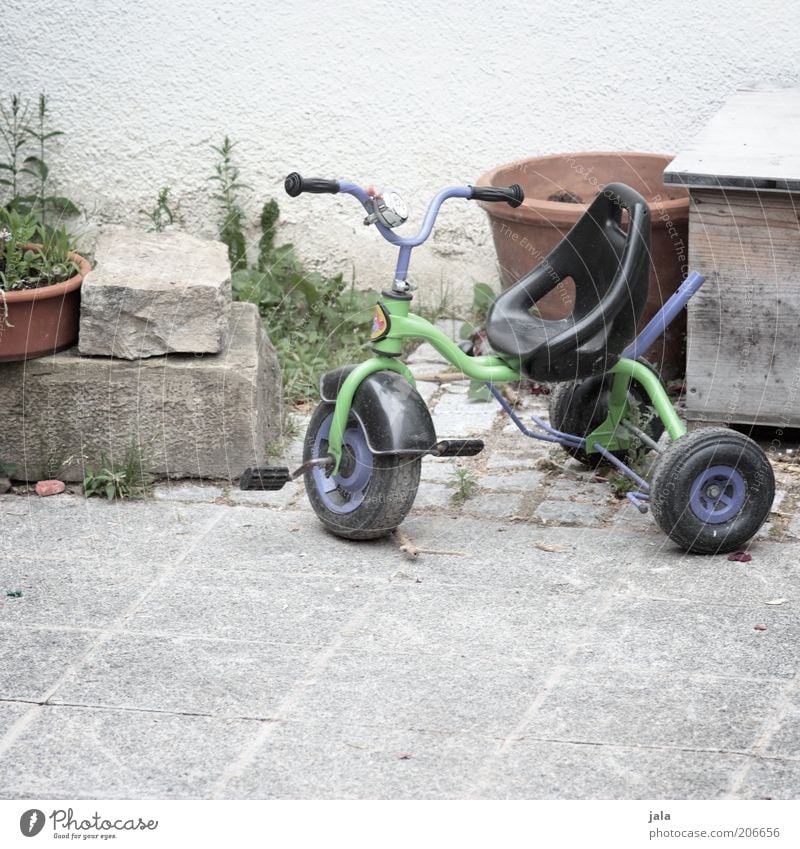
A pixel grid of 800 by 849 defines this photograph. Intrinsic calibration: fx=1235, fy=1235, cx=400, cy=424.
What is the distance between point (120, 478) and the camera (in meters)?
3.59

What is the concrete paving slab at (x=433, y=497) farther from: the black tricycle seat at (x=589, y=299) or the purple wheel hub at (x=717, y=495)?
the purple wheel hub at (x=717, y=495)

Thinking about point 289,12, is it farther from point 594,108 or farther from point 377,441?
point 377,441

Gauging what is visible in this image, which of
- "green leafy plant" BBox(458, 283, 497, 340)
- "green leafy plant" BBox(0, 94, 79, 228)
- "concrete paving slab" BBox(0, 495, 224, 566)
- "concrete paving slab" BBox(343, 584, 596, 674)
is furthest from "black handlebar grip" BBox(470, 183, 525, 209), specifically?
"green leafy plant" BBox(0, 94, 79, 228)

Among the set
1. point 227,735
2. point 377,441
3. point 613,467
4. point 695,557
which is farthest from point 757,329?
point 227,735

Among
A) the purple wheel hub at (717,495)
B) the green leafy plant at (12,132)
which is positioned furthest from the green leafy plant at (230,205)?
the purple wheel hub at (717,495)

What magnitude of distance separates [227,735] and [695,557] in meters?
1.33

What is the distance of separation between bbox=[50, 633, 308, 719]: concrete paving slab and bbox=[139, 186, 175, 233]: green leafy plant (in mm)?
2591

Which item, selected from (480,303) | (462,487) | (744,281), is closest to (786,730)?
(462,487)

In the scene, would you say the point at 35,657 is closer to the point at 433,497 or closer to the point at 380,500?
the point at 380,500

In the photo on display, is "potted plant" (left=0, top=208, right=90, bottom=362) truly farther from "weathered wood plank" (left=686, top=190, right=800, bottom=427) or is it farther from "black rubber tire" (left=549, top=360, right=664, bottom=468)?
"weathered wood plank" (left=686, top=190, right=800, bottom=427)

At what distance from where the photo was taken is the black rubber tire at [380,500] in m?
3.10

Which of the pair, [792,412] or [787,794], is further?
[792,412]

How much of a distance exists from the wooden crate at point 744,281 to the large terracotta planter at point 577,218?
Result: 0.19m

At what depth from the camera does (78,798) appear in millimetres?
2217
